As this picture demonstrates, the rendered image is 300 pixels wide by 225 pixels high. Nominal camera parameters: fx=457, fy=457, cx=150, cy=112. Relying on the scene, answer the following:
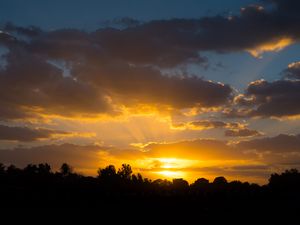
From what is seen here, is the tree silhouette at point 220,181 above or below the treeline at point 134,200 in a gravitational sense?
above

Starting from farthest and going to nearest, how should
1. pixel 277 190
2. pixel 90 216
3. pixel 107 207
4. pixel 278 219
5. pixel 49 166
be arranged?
pixel 49 166 → pixel 277 190 → pixel 278 219 → pixel 107 207 → pixel 90 216

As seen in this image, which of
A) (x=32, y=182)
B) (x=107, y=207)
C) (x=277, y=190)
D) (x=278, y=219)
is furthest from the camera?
(x=277, y=190)

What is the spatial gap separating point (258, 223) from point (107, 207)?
21.2m

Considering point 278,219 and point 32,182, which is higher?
point 32,182

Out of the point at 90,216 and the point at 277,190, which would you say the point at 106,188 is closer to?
the point at 90,216

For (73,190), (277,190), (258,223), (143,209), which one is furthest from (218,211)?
(277,190)

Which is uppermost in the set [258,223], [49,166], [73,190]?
[49,166]

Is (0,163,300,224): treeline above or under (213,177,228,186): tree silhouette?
under

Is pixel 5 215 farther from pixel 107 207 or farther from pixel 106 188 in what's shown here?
pixel 106 188

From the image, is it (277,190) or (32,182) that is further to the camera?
(277,190)

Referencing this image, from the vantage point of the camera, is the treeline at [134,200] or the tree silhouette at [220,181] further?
the tree silhouette at [220,181]

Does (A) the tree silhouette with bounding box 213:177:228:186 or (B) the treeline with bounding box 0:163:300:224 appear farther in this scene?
(A) the tree silhouette with bounding box 213:177:228:186

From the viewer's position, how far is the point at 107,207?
203 feet

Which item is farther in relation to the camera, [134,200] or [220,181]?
[220,181]
